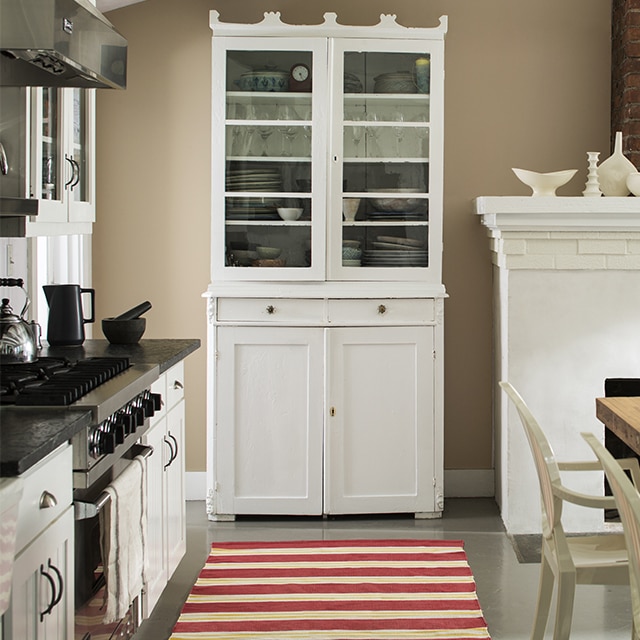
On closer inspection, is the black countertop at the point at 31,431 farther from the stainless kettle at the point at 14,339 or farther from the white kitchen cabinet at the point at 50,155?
the white kitchen cabinet at the point at 50,155

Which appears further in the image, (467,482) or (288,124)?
(467,482)

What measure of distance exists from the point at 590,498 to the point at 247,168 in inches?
98.4

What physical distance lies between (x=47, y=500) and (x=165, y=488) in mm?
1251

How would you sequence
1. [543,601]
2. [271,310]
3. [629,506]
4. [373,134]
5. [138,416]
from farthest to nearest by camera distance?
[373,134] → [271,310] → [543,601] → [138,416] → [629,506]

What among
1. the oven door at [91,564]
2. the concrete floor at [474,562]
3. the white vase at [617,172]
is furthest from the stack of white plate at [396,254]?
the oven door at [91,564]

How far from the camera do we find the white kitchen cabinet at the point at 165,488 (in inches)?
117

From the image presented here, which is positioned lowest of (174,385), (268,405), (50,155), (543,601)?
(543,601)

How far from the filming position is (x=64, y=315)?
3.44 m

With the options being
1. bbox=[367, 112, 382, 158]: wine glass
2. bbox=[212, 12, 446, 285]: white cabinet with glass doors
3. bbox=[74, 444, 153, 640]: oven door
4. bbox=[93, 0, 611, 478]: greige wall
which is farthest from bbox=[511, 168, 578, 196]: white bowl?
bbox=[74, 444, 153, 640]: oven door

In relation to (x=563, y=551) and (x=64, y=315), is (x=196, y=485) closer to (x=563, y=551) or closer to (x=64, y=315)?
(x=64, y=315)

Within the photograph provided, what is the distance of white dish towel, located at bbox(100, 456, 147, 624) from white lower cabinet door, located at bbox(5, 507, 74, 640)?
23 centimetres

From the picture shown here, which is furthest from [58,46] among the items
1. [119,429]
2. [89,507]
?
[89,507]

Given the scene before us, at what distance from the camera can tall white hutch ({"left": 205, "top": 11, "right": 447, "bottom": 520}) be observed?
14.6ft

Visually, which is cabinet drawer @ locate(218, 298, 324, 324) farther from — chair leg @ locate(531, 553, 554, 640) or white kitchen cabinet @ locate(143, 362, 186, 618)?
chair leg @ locate(531, 553, 554, 640)
